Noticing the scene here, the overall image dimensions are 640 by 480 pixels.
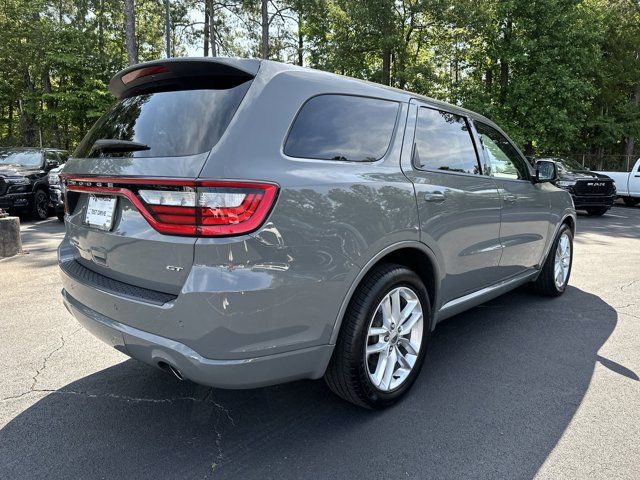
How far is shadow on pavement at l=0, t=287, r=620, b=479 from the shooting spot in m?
2.28

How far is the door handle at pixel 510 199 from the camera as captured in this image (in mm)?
3837

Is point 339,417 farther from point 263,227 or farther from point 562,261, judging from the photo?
point 562,261

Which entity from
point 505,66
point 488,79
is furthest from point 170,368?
point 488,79

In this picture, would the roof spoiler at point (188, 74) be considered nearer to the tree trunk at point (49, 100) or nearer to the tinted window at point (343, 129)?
the tinted window at point (343, 129)

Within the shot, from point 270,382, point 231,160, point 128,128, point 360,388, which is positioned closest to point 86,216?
point 128,128

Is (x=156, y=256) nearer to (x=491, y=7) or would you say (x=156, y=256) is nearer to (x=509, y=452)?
(x=509, y=452)

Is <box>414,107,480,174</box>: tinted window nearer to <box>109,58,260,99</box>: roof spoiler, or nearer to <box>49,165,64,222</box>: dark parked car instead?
<box>109,58,260,99</box>: roof spoiler

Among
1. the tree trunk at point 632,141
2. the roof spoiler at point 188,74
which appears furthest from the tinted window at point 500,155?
the tree trunk at point 632,141

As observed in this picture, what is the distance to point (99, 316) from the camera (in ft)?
8.06

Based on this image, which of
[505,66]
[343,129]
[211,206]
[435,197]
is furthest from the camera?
[505,66]

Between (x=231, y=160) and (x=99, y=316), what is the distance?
1.13 meters

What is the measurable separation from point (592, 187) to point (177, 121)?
13.6m

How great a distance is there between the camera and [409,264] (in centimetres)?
303

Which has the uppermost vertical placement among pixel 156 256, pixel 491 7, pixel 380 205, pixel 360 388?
pixel 491 7
